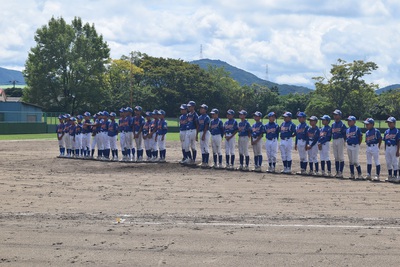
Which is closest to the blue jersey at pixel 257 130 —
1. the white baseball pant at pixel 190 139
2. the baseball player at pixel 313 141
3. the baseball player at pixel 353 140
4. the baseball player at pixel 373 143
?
the baseball player at pixel 313 141

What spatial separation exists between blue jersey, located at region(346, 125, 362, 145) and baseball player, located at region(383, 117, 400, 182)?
0.76 metres

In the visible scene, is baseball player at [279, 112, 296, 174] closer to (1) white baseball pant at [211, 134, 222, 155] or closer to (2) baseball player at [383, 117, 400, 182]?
(1) white baseball pant at [211, 134, 222, 155]

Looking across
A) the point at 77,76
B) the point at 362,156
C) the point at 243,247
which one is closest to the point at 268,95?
the point at 77,76

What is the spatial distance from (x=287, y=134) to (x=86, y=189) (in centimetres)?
644

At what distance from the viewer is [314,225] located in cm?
956

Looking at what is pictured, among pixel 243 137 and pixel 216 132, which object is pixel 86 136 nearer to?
pixel 216 132

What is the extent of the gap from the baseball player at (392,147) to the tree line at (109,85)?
43443mm

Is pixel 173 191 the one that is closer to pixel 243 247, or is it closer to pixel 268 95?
pixel 243 247

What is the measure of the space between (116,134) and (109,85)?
5138 cm

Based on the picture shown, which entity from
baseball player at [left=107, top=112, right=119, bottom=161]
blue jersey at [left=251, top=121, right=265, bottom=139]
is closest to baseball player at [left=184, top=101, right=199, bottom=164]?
blue jersey at [left=251, top=121, right=265, bottom=139]

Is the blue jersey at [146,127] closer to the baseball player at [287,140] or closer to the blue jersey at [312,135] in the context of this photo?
the baseball player at [287,140]

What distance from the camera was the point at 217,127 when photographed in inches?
744

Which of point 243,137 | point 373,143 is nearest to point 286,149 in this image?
point 243,137

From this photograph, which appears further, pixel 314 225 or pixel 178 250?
pixel 314 225
